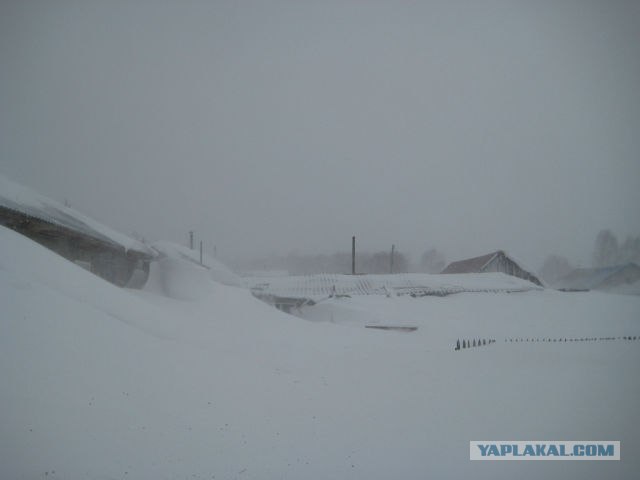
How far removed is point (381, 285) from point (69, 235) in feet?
53.7

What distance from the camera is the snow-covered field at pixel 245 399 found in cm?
307

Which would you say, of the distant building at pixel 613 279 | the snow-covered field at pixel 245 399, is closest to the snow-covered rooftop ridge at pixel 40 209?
the snow-covered field at pixel 245 399

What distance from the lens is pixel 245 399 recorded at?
13.5 feet

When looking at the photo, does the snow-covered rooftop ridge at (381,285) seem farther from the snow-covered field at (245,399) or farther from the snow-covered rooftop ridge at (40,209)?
the snow-covered field at (245,399)

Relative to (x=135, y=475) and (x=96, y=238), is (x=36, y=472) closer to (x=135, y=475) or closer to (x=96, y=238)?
(x=135, y=475)

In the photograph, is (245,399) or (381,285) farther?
(381,285)

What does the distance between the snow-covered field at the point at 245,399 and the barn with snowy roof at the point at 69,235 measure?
5129mm

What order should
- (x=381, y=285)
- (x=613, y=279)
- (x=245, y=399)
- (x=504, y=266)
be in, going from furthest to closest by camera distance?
1. (x=613, y=279)
2. (x=504, y=266)
3. (x=381, y=285)
4. (x=245, y=399)

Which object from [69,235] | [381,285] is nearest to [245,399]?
[69,235]

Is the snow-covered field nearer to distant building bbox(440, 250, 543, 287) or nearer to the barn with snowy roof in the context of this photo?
the barn with snowy roof

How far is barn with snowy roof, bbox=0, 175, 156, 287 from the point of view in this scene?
396 inches

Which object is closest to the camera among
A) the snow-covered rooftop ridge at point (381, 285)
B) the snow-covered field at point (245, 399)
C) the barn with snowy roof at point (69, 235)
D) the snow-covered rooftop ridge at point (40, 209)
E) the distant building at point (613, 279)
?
the snow-covered field at point (245, 399)

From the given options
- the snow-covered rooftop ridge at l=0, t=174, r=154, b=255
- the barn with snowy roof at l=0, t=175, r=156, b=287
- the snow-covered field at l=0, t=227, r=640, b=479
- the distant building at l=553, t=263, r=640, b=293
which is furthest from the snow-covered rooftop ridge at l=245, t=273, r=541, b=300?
the distant building at l=553, t=263, r=640, b=293

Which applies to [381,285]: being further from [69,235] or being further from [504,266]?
[69,235]
